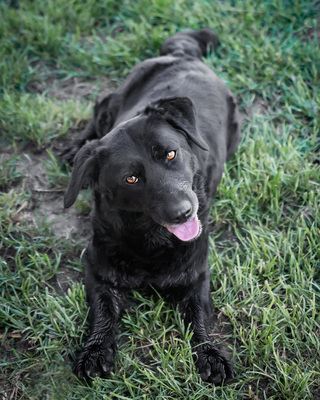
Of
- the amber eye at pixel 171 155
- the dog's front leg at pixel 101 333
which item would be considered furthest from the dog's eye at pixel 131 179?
the dog's front leg at pixel 101 333

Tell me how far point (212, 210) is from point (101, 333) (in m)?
1.29

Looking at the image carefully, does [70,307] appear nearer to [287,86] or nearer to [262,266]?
[262,266]

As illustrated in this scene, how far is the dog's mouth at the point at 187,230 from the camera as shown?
2.67 metres

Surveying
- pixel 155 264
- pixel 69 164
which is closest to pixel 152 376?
pixel 155 264

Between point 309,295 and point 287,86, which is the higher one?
point 287,86

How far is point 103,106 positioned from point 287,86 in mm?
1783

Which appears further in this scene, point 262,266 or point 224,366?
point 262,266

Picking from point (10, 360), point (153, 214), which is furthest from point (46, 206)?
point (153, 214)

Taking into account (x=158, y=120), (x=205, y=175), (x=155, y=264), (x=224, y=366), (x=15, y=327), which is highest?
(x=158, y=120)

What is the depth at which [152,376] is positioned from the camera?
8.54ft

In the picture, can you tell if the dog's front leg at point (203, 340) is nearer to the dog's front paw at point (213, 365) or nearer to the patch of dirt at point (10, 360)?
the dog's front paw at point (213, 365)

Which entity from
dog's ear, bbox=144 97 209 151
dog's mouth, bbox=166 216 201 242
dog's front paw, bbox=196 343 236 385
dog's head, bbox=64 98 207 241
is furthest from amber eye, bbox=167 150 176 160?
dog's front paw, bbox=196 343 236 385

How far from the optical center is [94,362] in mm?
2660

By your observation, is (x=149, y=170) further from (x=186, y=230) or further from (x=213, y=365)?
(x=213, y=365)
